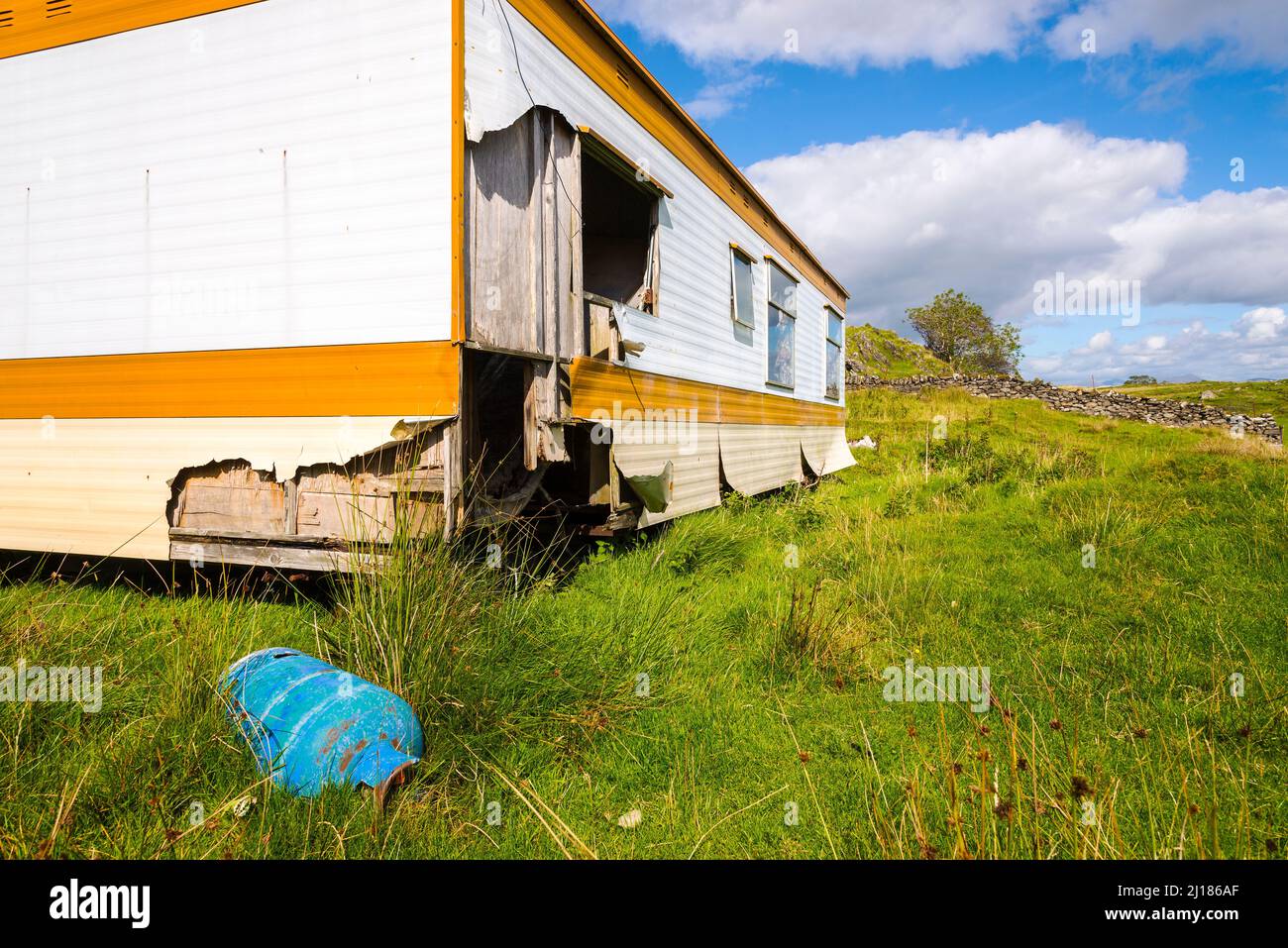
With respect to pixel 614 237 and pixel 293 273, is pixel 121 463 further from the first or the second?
pixel 614 237

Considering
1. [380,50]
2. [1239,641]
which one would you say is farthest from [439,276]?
[1239,641]

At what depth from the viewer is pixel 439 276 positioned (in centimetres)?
404

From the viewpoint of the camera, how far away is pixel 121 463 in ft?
15.4

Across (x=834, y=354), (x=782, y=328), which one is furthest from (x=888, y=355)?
(x=782, y=328)

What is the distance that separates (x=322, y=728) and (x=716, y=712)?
180 centimetres

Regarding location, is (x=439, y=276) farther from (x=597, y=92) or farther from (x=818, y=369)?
(x=818, y=369)

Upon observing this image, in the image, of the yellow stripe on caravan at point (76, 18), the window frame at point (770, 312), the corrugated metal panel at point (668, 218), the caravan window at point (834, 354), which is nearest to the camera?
the corrugated metal panel at point (668, 218)

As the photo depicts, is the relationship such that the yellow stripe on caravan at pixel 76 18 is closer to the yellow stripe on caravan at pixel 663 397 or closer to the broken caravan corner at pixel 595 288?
the broken caravan corner at pixel 595 288

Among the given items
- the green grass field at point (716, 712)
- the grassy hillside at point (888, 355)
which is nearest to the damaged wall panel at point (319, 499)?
the green grass field at point (716, 712)

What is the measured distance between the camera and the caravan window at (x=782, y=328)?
987 centimetres

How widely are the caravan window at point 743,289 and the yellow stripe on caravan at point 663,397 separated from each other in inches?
36.0

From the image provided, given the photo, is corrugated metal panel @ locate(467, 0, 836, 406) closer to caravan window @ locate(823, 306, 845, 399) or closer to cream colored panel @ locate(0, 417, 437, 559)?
cream colored panel @ locate(0, 417, 437, 559)

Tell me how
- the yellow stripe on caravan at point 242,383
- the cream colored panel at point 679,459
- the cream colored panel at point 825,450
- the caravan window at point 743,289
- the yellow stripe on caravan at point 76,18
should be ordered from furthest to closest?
the cream colored panel at point 825,450, the caravan window at point 743,289, the cream colored panel at point 679,459, the yellow stripe on caravan at point 76,18, the yellow stripe on caravan at point 242,383
